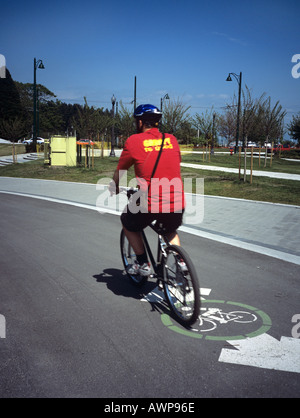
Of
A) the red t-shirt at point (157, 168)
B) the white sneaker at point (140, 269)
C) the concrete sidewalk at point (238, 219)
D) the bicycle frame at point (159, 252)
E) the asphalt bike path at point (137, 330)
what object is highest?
the red t-shirt at point (157, 168)

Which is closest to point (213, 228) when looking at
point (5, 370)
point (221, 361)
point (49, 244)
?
point (49, 244)

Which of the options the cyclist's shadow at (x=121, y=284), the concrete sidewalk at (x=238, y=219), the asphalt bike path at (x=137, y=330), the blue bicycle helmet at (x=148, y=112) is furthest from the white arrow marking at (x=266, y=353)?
the concrete sidewalk at (x=238, y=219)

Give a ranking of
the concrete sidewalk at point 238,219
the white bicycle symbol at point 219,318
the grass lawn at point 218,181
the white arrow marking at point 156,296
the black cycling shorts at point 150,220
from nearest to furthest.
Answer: the white bicycle symbol at point 219,318 → the black cycling shorts at point 150,220 → the white arrow marking at point 156,296 → the concrete sidewalk at point 238,219 → the grass lawn at point 218,181

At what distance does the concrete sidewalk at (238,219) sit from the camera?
7164mm

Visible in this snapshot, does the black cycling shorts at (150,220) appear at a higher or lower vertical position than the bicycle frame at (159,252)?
higher

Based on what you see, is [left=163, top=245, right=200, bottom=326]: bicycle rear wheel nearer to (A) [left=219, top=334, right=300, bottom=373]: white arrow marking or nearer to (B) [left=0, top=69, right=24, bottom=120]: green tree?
(A) [left=219, top=334, right=300, bottom=373]: white arrow marking

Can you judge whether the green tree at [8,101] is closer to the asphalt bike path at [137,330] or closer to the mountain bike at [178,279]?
the asphalt bike path at [137,330]

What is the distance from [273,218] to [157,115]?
6.39 metres

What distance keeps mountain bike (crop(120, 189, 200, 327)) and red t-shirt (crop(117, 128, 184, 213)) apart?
27 centimetres

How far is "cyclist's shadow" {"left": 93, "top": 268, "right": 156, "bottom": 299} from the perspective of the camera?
15.6 ft

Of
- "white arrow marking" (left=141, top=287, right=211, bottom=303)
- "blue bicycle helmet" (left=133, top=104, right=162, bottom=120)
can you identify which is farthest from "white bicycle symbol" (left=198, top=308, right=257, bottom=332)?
"blue bicycle helmet" (left=133, top=104, right=162, bottom=120)

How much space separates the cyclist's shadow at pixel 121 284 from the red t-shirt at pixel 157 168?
4.10 feet
